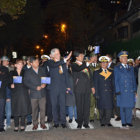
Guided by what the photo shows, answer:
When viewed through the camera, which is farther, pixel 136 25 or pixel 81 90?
pixel 136 25

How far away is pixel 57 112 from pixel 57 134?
3.36 feet

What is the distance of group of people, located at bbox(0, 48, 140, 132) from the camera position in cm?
774

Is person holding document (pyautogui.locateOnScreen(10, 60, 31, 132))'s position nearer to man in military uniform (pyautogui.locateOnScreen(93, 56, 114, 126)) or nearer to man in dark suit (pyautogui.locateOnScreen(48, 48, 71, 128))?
man in dark suit (pyautogui.locateOnScreen(48, 48, 71, 128))

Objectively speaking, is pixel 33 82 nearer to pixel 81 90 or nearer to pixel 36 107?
pixel 36 107

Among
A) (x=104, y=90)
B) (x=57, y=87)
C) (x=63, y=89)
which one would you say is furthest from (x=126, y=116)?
(x=57, y=87)

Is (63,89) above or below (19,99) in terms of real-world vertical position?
above

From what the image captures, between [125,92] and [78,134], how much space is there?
6.68ft

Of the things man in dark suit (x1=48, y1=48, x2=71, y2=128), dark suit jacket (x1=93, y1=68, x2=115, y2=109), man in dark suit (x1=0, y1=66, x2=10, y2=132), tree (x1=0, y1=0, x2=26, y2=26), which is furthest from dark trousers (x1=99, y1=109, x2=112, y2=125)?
tree (x1=0, y1=0, x2=26, y2=26)

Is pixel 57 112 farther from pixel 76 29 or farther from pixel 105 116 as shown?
pixel 76 29

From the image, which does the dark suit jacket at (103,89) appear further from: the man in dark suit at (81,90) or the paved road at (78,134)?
the paved road at (78,134)

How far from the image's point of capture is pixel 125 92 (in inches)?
313

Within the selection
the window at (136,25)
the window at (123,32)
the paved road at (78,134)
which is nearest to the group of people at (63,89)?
the paved road at (78,134)

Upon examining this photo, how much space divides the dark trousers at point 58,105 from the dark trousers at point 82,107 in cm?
A: 47

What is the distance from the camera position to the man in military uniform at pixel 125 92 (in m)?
7.93
